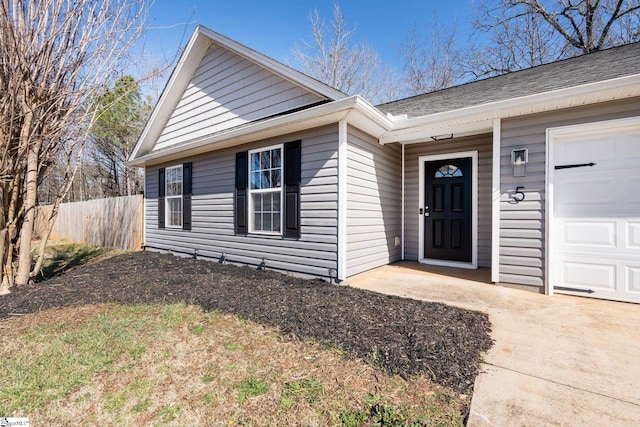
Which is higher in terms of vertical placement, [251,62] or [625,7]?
[625,7]

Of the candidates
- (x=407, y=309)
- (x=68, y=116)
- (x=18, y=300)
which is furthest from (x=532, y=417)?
(x=68, y=116)

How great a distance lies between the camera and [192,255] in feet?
21.5

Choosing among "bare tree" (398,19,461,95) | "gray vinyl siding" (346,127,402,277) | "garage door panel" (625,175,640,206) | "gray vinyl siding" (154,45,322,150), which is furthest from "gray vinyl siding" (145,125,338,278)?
"bare tree" (398,19,461,95)

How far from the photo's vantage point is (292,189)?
465cm

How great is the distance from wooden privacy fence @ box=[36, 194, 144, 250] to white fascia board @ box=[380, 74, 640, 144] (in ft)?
24.1

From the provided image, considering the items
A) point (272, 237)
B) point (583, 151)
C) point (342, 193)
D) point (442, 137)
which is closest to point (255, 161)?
point (272, 237)

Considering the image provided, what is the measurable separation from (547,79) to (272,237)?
15.8 feet

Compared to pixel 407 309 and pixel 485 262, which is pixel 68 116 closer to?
pixel 407 309

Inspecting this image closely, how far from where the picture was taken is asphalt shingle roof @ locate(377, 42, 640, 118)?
3553 mm

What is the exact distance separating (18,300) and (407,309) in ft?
15.1

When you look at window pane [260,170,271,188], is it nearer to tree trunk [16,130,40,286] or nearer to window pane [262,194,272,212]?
window pane [262,194,272,212]

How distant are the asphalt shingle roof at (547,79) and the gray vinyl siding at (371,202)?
0.96m

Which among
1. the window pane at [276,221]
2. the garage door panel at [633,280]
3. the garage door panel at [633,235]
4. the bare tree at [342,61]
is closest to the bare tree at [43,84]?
the window pane at [276,221]

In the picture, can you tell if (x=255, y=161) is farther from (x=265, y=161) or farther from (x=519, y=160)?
(x=519, y=160)
